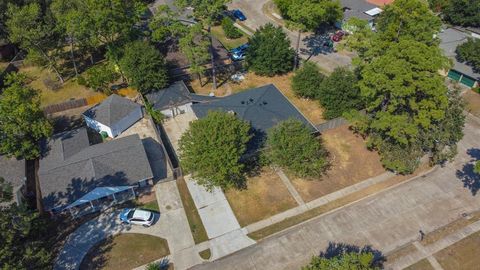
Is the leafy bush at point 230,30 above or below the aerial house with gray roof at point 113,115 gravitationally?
above

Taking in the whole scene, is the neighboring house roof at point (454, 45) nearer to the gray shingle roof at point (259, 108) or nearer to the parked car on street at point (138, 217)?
the gray shingle roof at point (259, 108)

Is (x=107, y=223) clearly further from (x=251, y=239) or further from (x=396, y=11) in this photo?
(x=396, y=11)

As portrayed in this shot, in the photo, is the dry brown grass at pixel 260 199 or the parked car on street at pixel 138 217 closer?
the parked car on street at pixel 138 217

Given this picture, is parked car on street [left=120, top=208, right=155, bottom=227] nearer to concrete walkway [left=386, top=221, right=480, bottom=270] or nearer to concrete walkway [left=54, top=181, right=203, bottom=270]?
concrete walkway [left=54, top=181, right=203, bottom=270]

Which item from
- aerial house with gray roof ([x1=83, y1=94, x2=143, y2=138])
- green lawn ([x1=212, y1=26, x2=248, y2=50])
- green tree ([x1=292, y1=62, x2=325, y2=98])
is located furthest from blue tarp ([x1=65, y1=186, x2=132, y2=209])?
green lawn ([x1=212, y1=26, x2=248, y2=50])

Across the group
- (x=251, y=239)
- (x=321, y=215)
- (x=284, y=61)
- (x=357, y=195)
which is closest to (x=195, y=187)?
(x=251, y=239)

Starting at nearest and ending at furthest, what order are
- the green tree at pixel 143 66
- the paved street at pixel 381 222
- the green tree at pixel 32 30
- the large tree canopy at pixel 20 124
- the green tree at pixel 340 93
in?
the paved street at pixel 381 222, the large tree canopy at pixel 20 124, the green tree at pixel 340 93, the green tree at pixel 32 30, the green tree at pixel 143 66

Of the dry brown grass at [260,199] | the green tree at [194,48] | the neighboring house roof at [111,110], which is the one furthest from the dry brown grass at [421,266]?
the neighboring house roof at [111,110]
